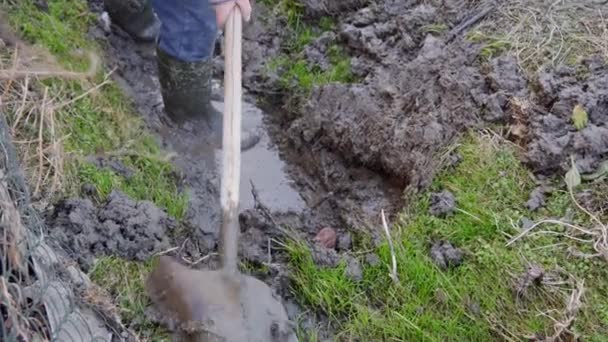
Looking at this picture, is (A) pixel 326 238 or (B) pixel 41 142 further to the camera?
(A) pixel 326 238

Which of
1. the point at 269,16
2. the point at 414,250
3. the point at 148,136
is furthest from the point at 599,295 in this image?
the point at 269,16

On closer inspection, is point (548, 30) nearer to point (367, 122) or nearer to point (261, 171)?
point (367, 122)

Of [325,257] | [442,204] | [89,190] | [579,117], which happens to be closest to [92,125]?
[89,190]

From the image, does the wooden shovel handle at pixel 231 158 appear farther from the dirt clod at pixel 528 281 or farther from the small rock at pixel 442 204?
the dirt clod at pixel 528 281

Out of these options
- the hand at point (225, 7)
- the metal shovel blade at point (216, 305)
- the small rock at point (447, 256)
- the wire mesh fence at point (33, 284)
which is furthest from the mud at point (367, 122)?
the hand at point (225, 7)

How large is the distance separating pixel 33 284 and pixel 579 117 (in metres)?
2.26

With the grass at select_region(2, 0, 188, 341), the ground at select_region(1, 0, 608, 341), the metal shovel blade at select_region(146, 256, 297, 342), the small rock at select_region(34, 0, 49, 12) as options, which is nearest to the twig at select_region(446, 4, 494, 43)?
the ground at select_region(1, 0, 608, 341)

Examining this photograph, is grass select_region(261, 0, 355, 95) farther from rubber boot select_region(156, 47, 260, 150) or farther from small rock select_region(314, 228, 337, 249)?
small rock select_region(314, 228, 337, 249)

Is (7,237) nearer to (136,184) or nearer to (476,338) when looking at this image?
(136,184)

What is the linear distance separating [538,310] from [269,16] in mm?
2554

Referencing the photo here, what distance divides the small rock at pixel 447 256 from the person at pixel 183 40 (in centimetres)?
126

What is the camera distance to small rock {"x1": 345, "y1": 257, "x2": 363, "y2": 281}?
3.01 m

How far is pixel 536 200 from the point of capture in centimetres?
301

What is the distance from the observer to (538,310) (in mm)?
2705
